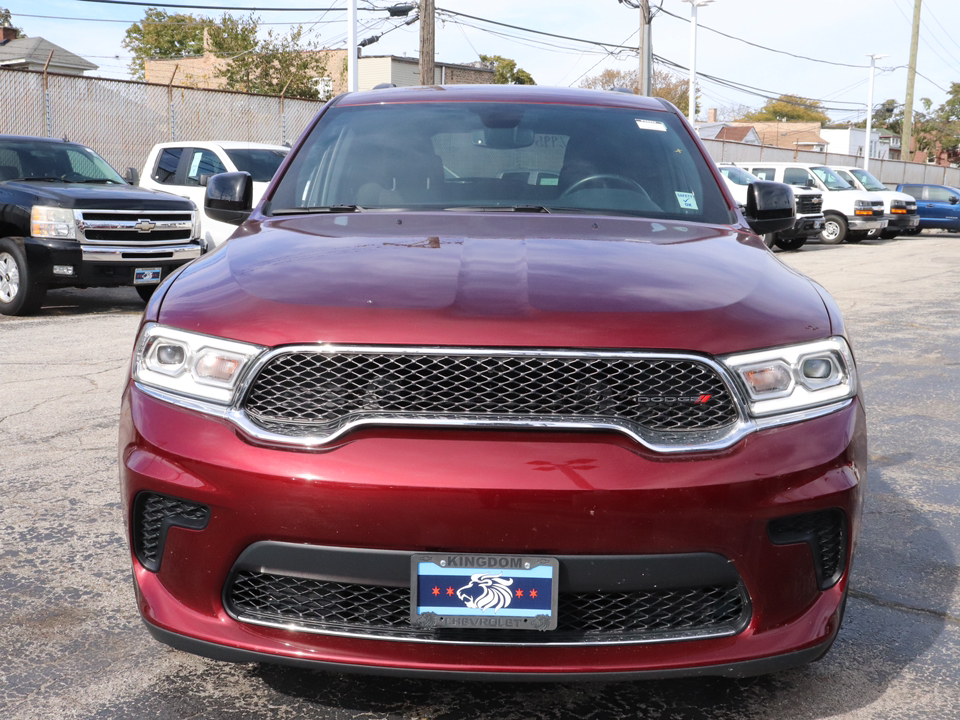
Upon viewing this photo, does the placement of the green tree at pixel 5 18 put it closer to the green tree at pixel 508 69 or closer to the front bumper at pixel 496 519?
the green tree at pixel 508 69

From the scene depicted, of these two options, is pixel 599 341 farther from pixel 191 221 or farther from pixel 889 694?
pixel 191 221

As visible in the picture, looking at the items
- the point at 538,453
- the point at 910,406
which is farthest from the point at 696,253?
the point at 910,406

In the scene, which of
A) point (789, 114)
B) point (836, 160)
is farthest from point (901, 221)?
point (789, 114)

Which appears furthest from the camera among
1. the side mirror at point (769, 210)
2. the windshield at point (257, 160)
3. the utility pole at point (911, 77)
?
the utility pole at point (911, 77)

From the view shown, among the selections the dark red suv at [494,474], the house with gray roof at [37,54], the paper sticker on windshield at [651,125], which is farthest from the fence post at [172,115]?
the house with gray roof at [37,54]

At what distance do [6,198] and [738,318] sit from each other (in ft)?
31.1

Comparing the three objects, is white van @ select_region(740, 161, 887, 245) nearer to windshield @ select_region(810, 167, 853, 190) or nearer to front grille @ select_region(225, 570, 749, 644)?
windshield @ select_region(810, 167, 853, 190)

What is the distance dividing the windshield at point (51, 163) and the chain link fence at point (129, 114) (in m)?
7.72

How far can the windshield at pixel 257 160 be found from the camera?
13.6 metres

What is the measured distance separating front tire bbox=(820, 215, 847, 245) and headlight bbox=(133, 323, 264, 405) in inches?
939

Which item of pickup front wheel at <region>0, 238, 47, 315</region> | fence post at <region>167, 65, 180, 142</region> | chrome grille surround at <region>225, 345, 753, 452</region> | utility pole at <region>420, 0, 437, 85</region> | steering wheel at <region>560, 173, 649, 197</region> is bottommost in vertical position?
pickup front wheel at <region>0, 238, 47, 315</region>

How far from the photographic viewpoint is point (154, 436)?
7.89ft

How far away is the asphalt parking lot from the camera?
2707mm

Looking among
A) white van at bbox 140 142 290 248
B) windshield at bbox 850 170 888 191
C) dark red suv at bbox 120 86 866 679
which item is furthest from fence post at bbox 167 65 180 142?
dark red suv at bbox 120 86 866 679
